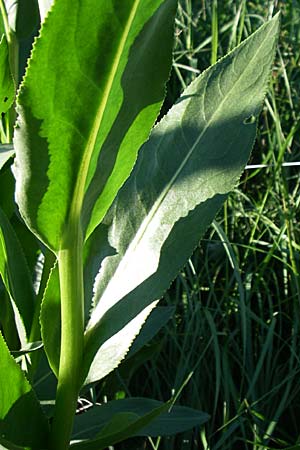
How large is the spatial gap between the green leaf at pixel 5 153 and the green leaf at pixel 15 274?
88mm

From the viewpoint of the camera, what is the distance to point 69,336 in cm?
95

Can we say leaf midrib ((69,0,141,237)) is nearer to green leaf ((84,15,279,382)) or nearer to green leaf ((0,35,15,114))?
green leaf ((84,15,279,382))

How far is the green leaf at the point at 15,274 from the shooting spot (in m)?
1.13

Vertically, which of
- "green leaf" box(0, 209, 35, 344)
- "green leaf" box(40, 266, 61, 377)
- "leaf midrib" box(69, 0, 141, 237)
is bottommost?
"green leaf" box(40, 266, 61, 377)

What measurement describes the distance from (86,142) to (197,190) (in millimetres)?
272

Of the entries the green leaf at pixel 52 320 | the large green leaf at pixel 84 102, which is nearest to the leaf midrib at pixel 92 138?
the large green leaf at pixel 84 102

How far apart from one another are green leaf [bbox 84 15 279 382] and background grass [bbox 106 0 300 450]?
0.49m

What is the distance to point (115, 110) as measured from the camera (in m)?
0.85

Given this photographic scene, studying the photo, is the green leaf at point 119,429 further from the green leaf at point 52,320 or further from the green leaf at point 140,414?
the green leaf at point 140,414

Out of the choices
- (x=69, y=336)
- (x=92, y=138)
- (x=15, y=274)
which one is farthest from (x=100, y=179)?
(x=15, y=274)

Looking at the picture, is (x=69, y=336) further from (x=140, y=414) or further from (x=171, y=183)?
(x=140, y=414)

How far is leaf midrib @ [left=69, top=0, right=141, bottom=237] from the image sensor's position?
0.77 m

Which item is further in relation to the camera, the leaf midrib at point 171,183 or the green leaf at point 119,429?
the leaf midrib at point 171,183

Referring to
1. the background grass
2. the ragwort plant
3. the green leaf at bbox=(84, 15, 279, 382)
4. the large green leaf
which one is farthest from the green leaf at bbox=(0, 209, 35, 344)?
the background grass
